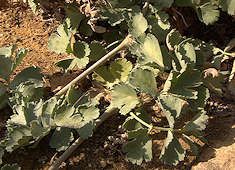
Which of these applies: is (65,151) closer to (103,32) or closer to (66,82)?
(66,82)

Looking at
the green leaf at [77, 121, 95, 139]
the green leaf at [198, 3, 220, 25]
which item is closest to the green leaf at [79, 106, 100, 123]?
the green leaf at [77, 121, 95, 139]

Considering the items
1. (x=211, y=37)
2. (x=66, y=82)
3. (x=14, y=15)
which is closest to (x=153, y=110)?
(x=66, y=82)

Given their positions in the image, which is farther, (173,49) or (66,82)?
(66,82)

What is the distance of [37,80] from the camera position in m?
1.63

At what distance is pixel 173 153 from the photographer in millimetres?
1467

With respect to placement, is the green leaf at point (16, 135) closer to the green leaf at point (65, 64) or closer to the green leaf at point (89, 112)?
the green leaf at point (89, 112)

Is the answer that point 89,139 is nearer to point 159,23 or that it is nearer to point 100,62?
point 100,62

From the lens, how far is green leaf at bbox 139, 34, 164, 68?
1.57 meters

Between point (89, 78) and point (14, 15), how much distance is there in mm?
589

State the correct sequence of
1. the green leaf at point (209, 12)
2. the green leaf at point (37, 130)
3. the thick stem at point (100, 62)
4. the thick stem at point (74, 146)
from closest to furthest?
the green leaf at point (37, 130) < the thick stem at point (74, 146) < the thick stem at point (100, 62) < the green leaf at point (209, 12)

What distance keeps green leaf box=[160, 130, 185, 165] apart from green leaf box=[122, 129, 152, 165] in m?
0.06

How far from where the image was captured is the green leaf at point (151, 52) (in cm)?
157

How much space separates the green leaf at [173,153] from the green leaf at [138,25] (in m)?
0.46

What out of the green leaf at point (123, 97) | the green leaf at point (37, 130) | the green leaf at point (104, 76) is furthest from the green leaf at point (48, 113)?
the green leaf at point (104, 76)
